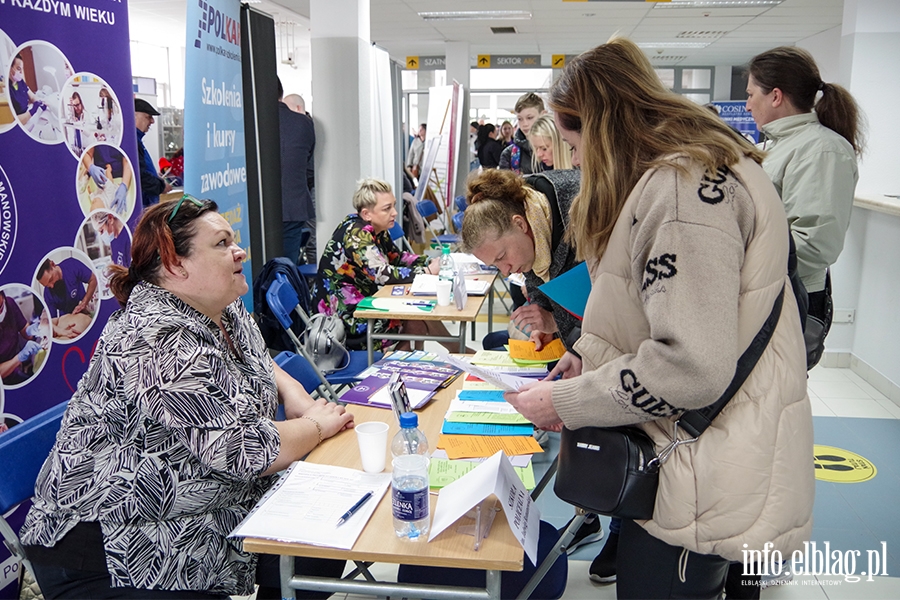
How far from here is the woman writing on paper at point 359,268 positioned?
3.91 metres

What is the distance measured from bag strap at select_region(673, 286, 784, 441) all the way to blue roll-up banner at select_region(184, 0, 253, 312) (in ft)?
6.95

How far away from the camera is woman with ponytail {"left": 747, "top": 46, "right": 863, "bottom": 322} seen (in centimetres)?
256

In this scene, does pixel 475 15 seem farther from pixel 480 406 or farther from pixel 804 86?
pixel 480 406

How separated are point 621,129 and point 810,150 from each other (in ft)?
5.67

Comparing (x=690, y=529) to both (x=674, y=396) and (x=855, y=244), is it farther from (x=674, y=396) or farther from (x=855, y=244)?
(x=855, y=244)

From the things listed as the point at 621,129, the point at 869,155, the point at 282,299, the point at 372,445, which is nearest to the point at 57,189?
the point at 282,299

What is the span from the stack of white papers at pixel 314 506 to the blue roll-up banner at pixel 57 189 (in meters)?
1.24

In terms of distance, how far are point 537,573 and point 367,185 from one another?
9.13 ft

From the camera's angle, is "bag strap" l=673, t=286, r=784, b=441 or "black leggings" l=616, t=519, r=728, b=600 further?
"black leggings" l=616, t=519, r=728, b=600

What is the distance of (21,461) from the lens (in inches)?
67.0

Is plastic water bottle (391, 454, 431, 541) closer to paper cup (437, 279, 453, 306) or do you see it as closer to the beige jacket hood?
the beige jacket hood

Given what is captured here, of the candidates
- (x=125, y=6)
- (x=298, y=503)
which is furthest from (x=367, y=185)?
(x=298, y=503)

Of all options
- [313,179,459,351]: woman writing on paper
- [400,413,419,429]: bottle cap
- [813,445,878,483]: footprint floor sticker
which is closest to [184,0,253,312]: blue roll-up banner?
[313,179,459,351]: woman writing on paper

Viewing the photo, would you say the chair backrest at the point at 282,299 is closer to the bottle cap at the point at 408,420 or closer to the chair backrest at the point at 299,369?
the chair backrest at the point at 299,369
